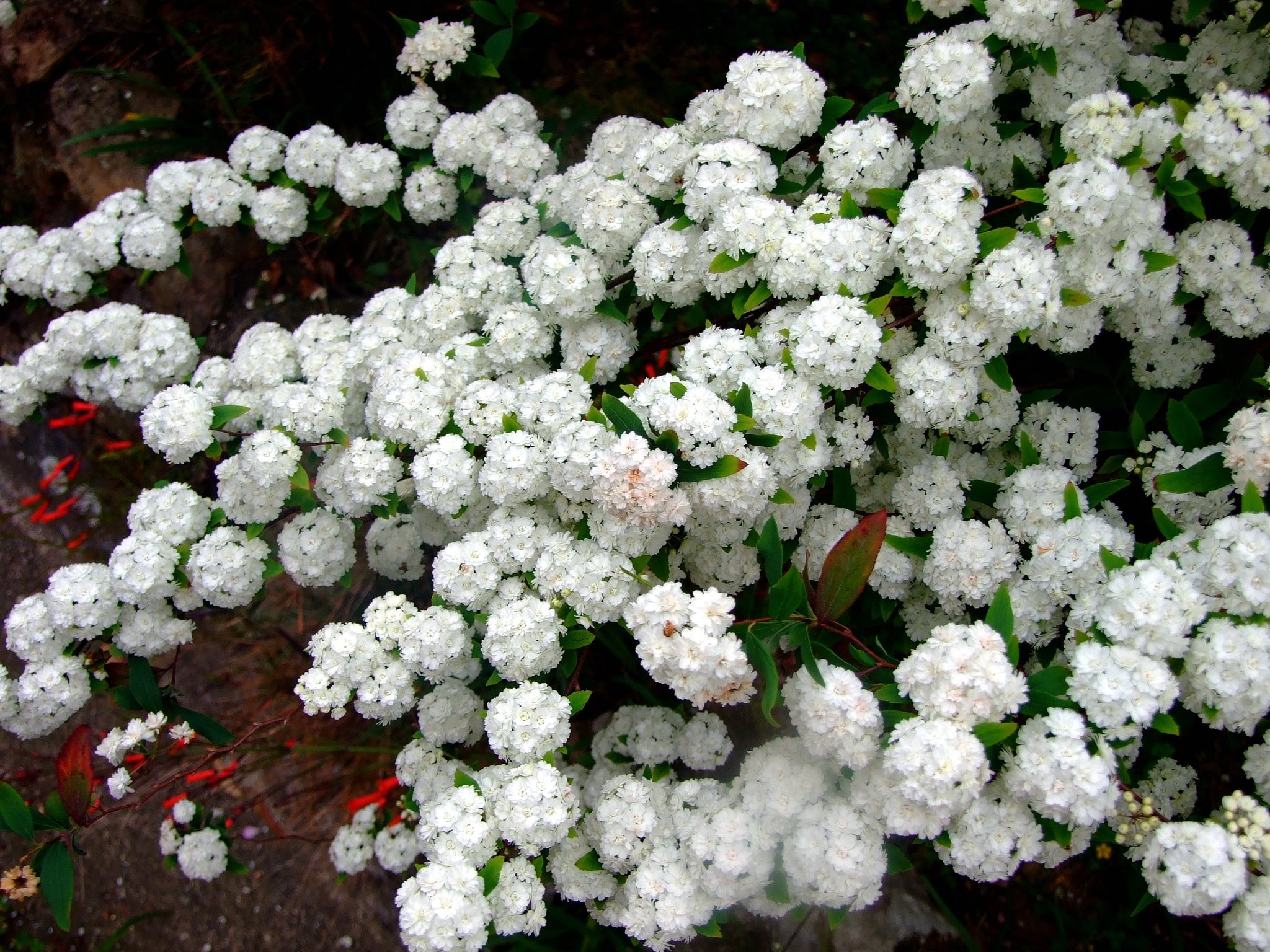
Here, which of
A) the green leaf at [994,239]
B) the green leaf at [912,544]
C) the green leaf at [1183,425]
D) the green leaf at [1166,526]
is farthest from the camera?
the green leaf at [912,544]

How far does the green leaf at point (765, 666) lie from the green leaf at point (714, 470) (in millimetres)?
510

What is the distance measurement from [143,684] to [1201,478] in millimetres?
4014

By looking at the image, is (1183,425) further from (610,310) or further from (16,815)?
(16,815)

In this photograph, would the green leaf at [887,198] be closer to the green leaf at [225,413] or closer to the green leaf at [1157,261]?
the green leaf at [1157,261]

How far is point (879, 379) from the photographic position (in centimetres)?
281

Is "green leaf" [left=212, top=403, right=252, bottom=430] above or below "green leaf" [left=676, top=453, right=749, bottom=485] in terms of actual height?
above

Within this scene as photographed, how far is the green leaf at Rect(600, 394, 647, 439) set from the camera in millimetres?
2596

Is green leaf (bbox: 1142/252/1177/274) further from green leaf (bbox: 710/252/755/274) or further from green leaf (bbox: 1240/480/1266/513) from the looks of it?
green leaf (bbox: 710/252/755/274)

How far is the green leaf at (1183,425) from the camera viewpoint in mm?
2904

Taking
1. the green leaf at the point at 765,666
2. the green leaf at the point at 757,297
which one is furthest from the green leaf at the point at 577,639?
the green leaf at the point at 757,297

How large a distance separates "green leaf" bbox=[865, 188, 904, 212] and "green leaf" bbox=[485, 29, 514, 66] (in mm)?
2139

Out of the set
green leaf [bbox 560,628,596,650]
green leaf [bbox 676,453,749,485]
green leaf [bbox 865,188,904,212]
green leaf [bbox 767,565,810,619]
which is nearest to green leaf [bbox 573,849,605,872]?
green leaf [bbox 560,628,596,650]

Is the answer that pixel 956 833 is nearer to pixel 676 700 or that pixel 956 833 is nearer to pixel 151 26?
pixel 676 700

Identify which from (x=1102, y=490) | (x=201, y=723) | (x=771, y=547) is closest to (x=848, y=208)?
(x=771, y=547)
